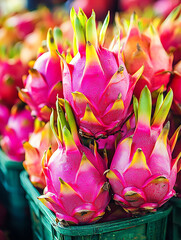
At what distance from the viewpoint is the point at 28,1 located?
2771mm

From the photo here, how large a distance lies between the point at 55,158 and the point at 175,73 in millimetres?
425

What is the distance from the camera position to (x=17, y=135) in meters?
1.15

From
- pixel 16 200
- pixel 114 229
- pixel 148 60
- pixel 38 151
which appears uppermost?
pixel 148 60

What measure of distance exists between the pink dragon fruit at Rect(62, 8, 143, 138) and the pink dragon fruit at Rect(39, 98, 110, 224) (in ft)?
0.13

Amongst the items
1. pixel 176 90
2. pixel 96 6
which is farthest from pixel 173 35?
pixel 96 6

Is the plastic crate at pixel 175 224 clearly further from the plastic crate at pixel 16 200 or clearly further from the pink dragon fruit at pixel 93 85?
the plastic crate at pixel 16 200

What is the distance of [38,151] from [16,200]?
44cm

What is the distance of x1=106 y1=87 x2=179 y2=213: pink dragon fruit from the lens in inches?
26.2

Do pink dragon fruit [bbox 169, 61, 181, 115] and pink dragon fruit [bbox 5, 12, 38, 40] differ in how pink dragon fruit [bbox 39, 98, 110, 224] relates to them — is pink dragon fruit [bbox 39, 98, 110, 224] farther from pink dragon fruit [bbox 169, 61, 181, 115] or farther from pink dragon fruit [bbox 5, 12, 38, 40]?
pink dragon fruit [bbox 5, 12, 38, 40]

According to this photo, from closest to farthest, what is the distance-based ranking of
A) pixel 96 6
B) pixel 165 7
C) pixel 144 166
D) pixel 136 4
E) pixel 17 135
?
pixel 144 166, pixel 17 135, pixel 165 7, pixel 136 4, pixel 96 6

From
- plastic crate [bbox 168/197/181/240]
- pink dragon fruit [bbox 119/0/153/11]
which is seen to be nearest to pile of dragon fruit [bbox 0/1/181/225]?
plastic crate [bbox 168/197/181/240]

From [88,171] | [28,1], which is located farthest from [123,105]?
[28,1]

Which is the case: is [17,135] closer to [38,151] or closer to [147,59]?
[38,151]

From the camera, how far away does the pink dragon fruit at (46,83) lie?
0.83 m
